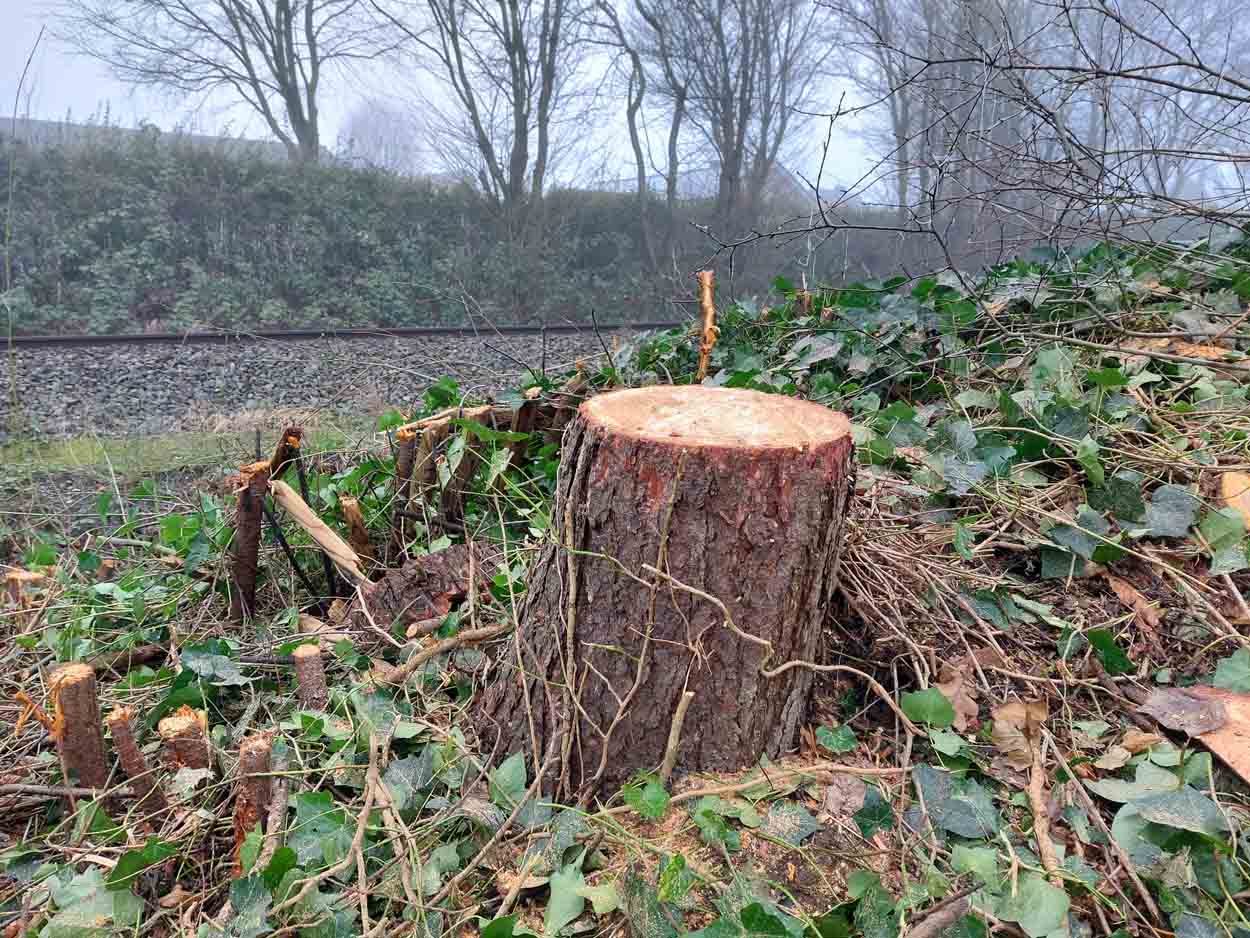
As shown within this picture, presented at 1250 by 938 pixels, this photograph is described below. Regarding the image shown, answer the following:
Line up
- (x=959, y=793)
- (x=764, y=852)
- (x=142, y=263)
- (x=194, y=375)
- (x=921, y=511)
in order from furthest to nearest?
1. (x=142, y=263)
2. (x=194, y=375)
3. (x=921, y=511)
4. (x=959, y=793)
5. (x=764, y=852)

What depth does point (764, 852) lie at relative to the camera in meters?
1.35

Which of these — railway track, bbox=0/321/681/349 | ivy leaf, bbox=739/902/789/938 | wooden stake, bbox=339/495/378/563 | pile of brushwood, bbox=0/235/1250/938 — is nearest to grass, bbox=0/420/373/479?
railway track, bbox=0/321/681/349

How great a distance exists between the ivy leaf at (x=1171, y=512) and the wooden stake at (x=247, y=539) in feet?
8.80

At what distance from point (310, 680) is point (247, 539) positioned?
0.81 metres

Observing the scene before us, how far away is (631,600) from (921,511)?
1268 millimetres

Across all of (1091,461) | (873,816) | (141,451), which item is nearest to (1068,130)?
(1091,461)

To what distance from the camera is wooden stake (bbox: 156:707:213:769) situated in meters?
1.69

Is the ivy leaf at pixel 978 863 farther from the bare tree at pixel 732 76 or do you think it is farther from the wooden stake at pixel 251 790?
the bare tree at pixel 732 76

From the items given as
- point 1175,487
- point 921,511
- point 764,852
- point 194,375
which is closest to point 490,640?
point 764,852

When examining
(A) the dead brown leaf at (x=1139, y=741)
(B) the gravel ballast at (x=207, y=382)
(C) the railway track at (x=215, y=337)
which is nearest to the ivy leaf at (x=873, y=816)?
(A) the dead brown leaf at (x=1139, y=741)

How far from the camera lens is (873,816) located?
138 centimetres

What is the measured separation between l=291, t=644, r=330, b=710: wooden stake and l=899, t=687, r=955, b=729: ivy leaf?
54.7 inches

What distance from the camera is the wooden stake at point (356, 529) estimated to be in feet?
8.71

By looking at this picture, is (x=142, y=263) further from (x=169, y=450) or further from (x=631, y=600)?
(x=631, y=600)
